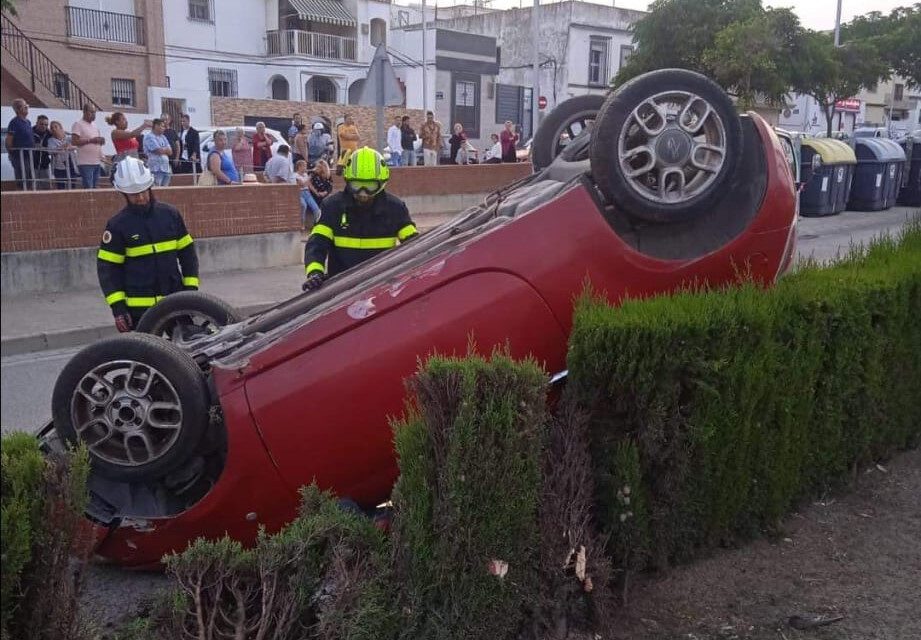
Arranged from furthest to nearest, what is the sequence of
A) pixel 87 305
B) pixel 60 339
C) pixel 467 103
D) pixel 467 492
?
pixel 467 103 < pixel 87 305 < pixel 60 339 < pixel 467 492

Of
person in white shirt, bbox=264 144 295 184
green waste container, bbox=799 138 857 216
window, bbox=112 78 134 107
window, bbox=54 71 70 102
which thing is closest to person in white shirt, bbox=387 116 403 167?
person in white shirt, bbox=264 144 295 184

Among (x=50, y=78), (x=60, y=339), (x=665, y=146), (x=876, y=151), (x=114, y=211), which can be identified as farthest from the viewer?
(x=876, y=151)

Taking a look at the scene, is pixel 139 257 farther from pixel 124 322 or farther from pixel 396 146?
pixel 396 146

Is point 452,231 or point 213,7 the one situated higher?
point 213,7

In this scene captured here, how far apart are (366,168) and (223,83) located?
31338 mm

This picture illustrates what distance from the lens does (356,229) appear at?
5.93 m

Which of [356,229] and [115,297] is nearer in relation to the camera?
[115,297]

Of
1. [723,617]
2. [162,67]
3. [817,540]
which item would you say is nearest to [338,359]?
[723,617]

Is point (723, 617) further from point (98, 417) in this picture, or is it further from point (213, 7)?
point (213, 7)

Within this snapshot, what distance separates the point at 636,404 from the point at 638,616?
83 cm

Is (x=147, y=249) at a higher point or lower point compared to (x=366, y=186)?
lower

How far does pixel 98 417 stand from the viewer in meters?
3.62

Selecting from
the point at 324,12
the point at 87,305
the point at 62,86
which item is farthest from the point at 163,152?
the point at 324,12

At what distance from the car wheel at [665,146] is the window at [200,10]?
18626 millimetres
